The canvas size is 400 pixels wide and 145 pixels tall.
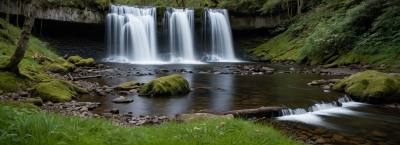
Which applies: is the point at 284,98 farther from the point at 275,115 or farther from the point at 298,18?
the point at 298,18

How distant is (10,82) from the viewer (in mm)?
6660

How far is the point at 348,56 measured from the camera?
59.9 feet

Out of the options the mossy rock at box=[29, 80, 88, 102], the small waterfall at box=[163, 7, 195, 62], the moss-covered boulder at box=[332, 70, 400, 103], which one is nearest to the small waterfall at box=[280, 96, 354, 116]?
the moss-covered boulder at box=[332, 70, 400, 103]

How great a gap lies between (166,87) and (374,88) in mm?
7360

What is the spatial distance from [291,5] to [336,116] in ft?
89.1

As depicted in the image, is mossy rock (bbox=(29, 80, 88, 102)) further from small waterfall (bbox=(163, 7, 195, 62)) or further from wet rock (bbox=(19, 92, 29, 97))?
small waterfall (bbox=(163, 7, 195, 62))

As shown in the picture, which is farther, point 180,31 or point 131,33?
point 180,31

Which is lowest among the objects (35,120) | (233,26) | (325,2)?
(35,120)

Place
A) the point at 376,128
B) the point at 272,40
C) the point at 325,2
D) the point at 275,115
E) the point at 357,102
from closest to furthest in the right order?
the point at 376,128, the point at 275,115, the point at 357,102, the point at 325,2, the point at 272,40

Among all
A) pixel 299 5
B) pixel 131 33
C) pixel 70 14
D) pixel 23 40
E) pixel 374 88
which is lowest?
pixel 374 88

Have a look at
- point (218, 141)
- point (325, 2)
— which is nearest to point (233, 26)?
point (325, 2)

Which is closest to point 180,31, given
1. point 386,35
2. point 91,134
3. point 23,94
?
point 386,35

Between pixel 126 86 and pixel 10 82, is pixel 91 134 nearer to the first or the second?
pixel 10 82

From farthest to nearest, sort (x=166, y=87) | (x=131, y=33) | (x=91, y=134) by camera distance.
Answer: (x=131, y=33), (x=166, y=87), (x=91, y=134)
